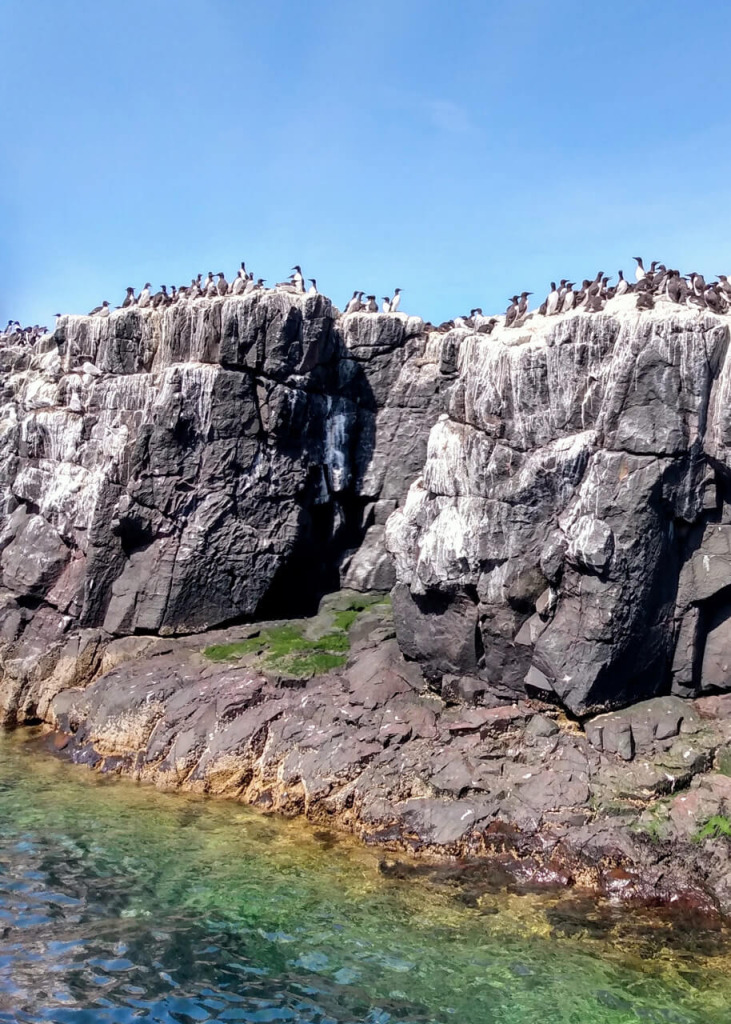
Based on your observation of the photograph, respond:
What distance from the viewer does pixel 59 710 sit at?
83.9 ft

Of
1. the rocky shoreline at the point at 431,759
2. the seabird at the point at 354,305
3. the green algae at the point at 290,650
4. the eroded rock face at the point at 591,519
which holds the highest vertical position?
the seabird at the point at 354,305

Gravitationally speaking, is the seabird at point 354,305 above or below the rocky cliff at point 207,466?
above

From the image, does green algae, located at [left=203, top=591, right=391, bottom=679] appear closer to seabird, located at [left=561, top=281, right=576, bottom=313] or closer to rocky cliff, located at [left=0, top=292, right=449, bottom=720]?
rocky cliff, located at [left=0, top=292, right=449, bottom=720]

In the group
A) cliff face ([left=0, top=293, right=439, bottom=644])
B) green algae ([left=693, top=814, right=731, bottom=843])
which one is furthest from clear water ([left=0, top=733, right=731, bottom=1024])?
cliff face ([left=0, top=293, right=439, bottom=644])

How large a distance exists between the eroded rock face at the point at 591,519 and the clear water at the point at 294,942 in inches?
232

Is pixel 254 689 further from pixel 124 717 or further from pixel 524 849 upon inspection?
pixel 524 849

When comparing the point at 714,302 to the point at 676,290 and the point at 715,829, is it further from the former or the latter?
the point at 715,829

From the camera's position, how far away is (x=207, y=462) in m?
27.4

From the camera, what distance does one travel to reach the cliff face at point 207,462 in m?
27.1

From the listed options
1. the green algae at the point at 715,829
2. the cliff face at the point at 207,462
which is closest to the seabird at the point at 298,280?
the cliff face at the point at 207,462

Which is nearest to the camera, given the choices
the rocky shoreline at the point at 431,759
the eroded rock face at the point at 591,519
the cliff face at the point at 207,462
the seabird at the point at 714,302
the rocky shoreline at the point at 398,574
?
the rocky shoreline at the point at 431,759

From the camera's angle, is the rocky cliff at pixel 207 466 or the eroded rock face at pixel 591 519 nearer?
the eroded rock face at pixel 591 519

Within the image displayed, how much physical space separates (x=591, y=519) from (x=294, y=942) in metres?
11.0

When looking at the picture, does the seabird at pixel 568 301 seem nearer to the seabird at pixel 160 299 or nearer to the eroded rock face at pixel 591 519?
the eroded rock face at pixel 591 519
